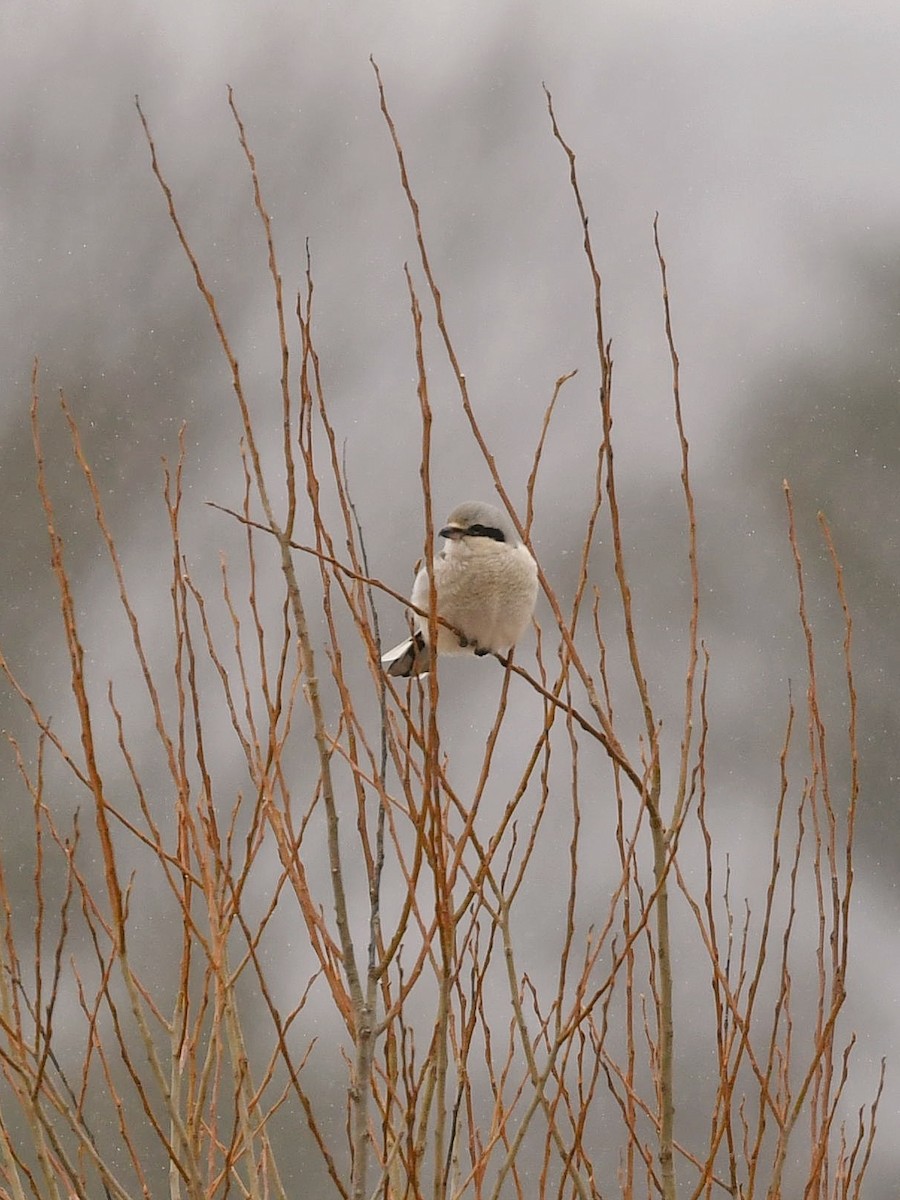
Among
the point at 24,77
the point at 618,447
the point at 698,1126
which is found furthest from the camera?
the point at 24,77

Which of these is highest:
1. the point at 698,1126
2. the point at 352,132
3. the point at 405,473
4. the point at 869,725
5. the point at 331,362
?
the point at 352,132

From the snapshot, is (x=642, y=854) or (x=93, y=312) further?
(x=93, y=312)

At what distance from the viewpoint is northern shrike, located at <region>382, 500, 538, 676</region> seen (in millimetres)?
1521

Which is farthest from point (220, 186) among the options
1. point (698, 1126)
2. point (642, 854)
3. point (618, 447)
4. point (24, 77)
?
point (698, 1126)

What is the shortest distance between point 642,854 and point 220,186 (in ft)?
9.19

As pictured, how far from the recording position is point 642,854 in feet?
13.7

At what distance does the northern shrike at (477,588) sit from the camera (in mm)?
1521

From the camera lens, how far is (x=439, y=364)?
15.1ft

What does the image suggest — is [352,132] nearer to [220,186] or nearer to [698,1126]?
[220,186]

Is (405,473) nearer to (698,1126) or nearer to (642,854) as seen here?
(642,854)

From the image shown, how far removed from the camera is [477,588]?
1.52 meters

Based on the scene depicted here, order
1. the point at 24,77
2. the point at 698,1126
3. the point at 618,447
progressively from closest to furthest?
the point at 698,1126, the point at 618,447, the point at 24,77

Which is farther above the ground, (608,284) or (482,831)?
(608,284)

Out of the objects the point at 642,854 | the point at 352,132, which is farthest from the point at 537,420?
the point at 642,854
